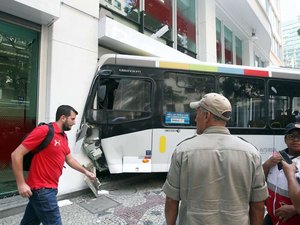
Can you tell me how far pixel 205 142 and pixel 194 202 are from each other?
397mm

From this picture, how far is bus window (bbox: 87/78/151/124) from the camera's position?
5.76 meters

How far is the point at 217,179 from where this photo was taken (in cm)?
180

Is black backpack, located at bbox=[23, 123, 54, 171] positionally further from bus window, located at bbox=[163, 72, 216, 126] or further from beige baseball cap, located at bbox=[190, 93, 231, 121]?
bus window, located at bbox=[163, 72, 216, 126]

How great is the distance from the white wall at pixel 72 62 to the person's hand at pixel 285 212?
166 inches

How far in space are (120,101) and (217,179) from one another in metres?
4.28

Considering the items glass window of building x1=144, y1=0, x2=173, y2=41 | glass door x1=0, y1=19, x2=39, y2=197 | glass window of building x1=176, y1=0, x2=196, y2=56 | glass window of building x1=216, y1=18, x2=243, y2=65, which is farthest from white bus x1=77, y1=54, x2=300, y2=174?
glass window of building x1=216, y1=18, x2=243, y2=65

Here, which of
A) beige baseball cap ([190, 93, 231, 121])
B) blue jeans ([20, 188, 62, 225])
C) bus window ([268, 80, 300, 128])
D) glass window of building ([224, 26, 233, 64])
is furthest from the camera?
glass window of building ([224, 26, 233, 64])

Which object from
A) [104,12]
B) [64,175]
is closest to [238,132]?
[64,175]

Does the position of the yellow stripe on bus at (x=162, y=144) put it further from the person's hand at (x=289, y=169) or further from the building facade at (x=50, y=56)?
the person's hand at (x=289, y=169)

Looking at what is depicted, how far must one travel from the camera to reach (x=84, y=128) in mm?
5574

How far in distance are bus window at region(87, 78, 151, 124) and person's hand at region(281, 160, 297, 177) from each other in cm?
408

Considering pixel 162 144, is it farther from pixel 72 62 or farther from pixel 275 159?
pixel 275 159

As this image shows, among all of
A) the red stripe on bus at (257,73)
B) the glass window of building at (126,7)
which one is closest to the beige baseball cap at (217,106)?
the red stripe on bus at (257,73)

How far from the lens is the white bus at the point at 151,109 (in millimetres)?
5801
